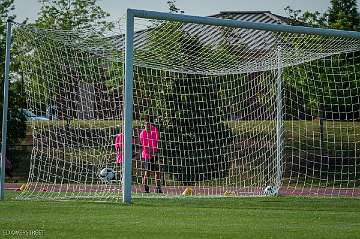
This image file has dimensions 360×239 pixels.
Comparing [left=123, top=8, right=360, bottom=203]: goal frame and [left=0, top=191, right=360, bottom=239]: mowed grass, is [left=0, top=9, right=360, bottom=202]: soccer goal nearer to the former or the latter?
[left=123, top=8, right=360, bottom=203]: goal frame

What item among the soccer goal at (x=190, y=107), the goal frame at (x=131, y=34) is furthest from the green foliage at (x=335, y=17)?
the goal frame at (x=131, y=34)

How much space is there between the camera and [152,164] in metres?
20.7

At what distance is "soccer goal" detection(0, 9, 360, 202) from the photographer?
1956 centimetres

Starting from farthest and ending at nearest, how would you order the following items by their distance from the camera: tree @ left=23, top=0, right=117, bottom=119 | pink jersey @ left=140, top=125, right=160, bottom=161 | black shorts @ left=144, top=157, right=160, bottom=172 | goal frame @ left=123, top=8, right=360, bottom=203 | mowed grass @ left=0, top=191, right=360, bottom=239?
black shorts @ left=144, top=157, right=160, bottom=172, pink jersey @ left=140, top=125, right=160, bottom=161, tree @ left=23, top=0, right=117, bottom=119, goal frame @ left=123, top=8, right=360, bottom=203, mowed grass @ left=0, top=191, right=360, bottom=239

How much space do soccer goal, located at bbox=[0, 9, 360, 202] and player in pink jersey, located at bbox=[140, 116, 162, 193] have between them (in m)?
0.04

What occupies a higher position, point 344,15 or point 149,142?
point 344,15

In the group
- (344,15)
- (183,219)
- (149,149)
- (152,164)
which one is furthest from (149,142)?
(344,15)

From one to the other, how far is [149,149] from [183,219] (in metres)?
8.02

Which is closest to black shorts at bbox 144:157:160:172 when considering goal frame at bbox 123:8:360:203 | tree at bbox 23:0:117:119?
tree at bbox 23:0:117:119

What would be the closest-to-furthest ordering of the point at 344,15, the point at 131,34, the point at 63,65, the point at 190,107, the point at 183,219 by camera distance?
the point at 183,219
the point at 131,34
the point at 63,65
the point at 190,107
the point at 344,15

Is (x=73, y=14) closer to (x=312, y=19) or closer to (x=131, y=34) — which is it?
(x=312, y=19)

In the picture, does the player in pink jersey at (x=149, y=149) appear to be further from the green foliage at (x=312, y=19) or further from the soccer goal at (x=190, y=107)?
the green foliage at (x=312, y=19)

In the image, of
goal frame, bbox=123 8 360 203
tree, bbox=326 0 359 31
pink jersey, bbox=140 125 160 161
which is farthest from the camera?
tree, bbox=326 0 359 31

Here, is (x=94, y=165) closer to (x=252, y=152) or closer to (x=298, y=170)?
(x=252, y=152)
